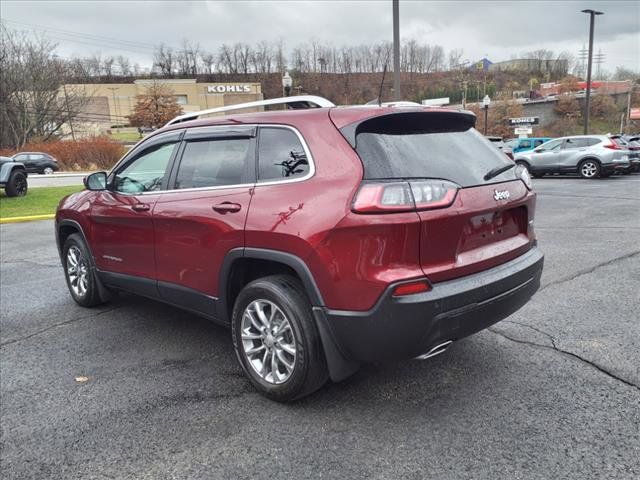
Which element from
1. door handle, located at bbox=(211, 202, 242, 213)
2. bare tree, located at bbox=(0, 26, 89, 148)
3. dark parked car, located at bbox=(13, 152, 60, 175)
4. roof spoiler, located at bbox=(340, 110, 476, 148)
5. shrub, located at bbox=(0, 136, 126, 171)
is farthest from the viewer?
bare tree, located at bbox=(0, 26, 89, 148)

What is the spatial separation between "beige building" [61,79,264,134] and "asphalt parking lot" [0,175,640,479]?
324 ft

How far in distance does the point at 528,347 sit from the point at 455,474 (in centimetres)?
166

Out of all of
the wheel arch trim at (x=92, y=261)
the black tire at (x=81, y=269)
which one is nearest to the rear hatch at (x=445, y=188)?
the wheel arch trim at (x=92, y=261)

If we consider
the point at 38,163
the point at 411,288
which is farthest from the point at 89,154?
the point at 411,288

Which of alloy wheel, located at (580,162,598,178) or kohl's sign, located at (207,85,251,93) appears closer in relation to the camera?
alloy wheel, located at (580,162,598,178)

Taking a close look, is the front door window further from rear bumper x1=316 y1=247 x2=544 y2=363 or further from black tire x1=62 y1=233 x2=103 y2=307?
rear bumper x1=316 y1=247 x2=544 y2=363

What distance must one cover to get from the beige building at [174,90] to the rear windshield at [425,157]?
99.8 meters

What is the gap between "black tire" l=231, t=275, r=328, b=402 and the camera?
9.21 ft

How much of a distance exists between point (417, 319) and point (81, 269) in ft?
12.6

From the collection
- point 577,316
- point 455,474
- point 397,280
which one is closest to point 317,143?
point 397,280

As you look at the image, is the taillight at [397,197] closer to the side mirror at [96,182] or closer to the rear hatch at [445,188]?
the rear hatch at [445,188]

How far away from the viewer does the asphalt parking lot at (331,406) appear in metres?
2.46

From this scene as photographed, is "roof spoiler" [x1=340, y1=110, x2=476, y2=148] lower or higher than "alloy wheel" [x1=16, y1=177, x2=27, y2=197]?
higher

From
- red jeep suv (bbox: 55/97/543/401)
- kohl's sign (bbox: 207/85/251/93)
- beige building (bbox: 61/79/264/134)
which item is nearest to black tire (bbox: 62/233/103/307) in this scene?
red jeep suv (bbox: 55/97/543/401)
